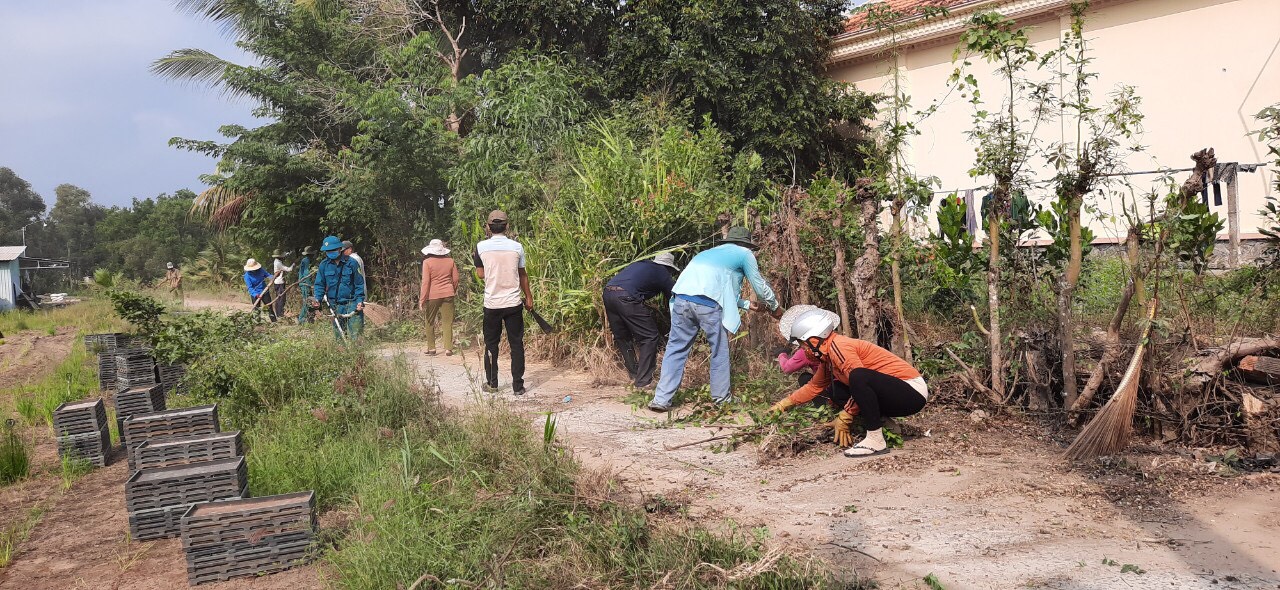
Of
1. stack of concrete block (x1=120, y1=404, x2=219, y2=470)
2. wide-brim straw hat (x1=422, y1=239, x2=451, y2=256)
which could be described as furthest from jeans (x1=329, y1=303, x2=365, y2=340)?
stack of concrete block (x1=120, y1=404, x2=219, y2=470)

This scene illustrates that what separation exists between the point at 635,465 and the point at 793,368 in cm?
133

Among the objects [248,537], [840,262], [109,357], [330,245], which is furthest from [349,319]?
[248,537]

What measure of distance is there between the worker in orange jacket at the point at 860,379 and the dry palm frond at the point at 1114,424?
92 centimetres

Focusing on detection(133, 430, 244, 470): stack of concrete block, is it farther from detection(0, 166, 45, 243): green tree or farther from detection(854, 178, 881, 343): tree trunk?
detection(0, 166, 45, 243): green tree

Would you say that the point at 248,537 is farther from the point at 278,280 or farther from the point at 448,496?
the point at 278,280

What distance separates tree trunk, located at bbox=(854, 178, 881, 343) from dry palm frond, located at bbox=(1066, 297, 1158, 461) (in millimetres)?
1872

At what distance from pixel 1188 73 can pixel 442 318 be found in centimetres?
1175

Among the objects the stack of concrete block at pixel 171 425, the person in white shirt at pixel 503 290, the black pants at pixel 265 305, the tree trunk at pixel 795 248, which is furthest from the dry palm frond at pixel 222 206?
the tree trunk at pixel 795 248

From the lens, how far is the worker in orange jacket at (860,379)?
18.1 ft

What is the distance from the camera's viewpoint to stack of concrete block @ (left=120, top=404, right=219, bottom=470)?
241 inches

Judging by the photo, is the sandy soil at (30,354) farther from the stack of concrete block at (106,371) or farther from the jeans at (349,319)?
the jeans at (349,319)

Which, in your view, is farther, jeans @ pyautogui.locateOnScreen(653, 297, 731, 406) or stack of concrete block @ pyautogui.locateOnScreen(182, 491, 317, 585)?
jeans @ pyautogui.locateOnScreen(653, 297, 731, 406)

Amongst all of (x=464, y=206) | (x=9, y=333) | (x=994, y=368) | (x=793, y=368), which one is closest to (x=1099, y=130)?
(x=994, y=368)

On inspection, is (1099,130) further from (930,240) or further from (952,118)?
(952,118)
